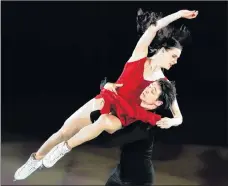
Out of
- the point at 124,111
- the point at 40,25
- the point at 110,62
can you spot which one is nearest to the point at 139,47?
the point at 110,62

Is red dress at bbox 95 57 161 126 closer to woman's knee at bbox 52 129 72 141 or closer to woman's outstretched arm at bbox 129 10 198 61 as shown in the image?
woman's outstretched arm at bbox 129 10 198 61

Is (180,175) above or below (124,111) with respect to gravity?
below

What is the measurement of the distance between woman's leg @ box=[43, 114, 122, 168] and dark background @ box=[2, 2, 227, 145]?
14 cm

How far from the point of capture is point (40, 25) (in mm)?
2787

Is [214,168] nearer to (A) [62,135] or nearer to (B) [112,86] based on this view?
(B) [112,86]

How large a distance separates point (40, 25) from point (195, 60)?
98 cm

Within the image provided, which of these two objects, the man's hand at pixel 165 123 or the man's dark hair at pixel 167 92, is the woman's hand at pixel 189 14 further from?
the man's hand at pixel 165 123

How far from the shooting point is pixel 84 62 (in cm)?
277

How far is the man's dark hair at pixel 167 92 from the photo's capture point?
264 centimetres

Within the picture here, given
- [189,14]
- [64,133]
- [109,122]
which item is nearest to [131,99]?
[109,122]

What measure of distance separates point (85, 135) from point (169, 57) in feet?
2.26

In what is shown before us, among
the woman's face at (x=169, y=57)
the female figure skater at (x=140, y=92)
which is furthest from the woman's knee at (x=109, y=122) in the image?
the woman's face at (x=169, y=57)

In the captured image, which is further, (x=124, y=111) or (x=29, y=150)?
(x=29, y=150)

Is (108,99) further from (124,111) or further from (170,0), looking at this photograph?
(170,0)
